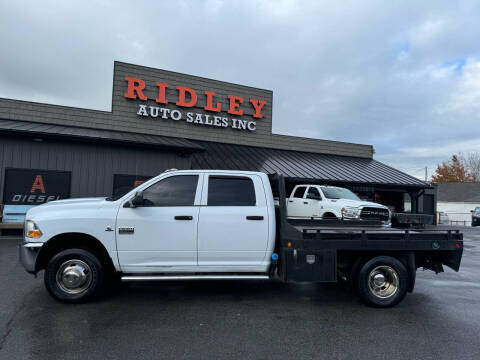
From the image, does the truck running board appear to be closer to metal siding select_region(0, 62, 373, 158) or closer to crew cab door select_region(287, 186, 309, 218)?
crew cab door select_region(287, 186, 309, 218)

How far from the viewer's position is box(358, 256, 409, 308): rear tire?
5211mm

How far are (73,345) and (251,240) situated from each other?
2578 mm

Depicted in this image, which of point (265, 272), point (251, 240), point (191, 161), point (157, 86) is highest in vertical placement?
point (157, 86)

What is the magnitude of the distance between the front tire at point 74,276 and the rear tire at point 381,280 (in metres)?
3.89

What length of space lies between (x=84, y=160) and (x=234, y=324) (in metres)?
11.3

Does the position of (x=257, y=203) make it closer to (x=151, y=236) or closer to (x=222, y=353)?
(x=151, y=236)

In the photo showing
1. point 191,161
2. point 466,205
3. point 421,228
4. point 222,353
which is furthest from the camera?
point 466,205

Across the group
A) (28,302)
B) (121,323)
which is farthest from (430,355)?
(28,302)

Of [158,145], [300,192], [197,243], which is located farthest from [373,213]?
[158,145]

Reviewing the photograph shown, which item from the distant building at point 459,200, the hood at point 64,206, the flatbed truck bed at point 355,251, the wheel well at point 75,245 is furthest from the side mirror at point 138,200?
the distant building at point 459,200

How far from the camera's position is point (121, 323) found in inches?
172

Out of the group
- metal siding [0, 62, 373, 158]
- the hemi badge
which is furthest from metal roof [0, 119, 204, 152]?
the hemi badge

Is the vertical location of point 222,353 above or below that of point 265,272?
below

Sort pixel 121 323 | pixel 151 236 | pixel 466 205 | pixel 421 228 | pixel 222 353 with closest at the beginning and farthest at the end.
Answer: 1. pixel 222 353
2. pixel 121 323
3. pixel 151 236
4. pixel 421 228
5. pixel 466 205
